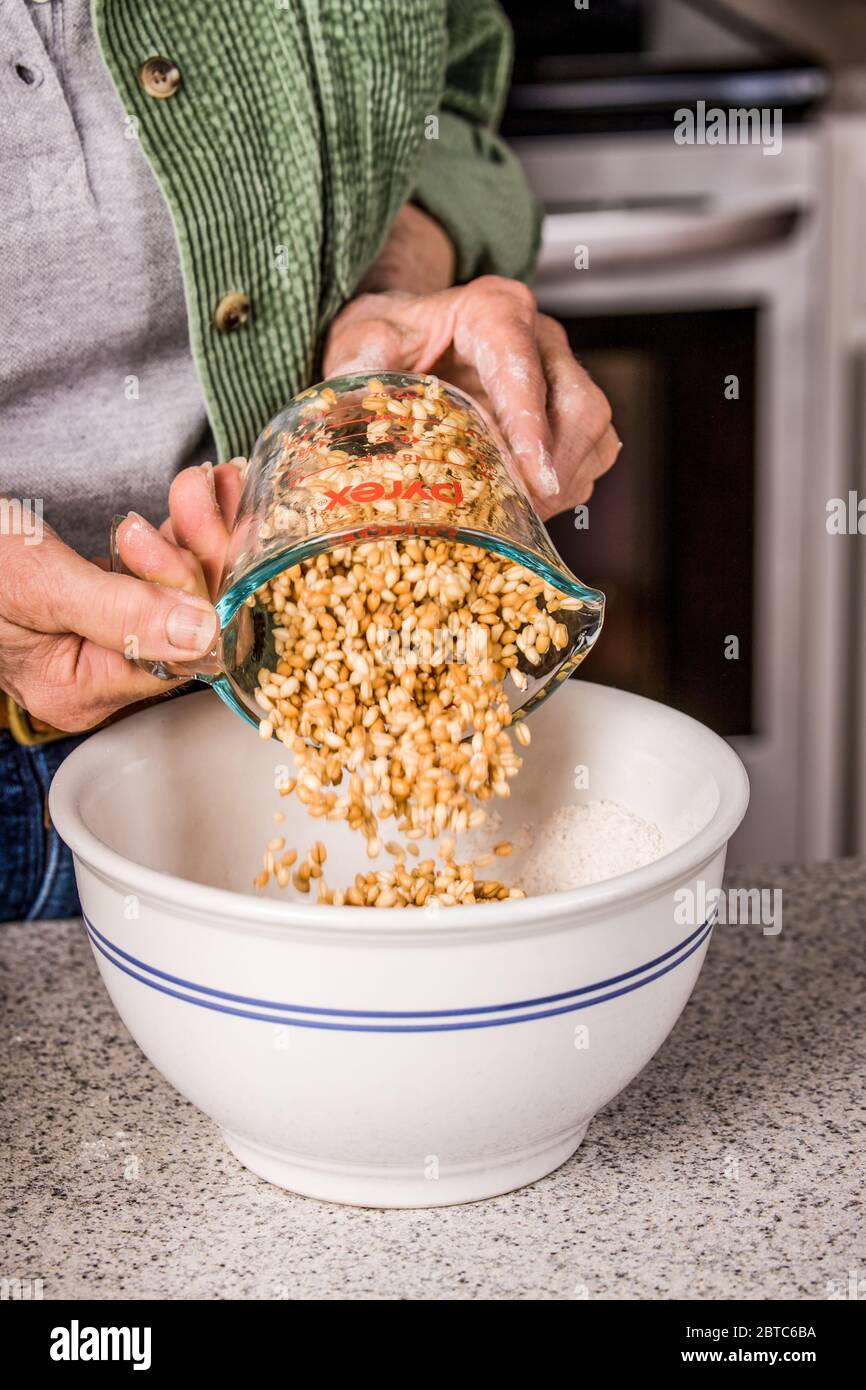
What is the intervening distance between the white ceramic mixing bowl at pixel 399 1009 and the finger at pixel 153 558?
128mm

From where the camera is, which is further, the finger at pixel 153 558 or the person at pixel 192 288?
the person at pixel 192 288

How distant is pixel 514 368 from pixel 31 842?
21.3 inches

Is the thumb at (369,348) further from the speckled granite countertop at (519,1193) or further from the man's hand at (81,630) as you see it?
the speckled granite countertop at (519,1193)

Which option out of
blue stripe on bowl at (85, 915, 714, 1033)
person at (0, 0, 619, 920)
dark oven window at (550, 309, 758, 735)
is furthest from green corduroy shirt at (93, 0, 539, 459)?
dark oven window at (550, 309, 758, 735)

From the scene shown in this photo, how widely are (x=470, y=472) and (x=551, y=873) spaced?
0.30 m

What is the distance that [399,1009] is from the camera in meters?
0.69

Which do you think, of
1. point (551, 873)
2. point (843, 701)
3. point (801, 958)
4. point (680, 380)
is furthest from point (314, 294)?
point (843, 701)

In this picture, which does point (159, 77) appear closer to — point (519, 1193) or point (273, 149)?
point (273, 149)

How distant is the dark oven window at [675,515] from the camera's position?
216cm

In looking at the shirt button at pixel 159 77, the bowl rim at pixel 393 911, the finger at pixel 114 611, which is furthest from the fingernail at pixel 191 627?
the shirt button at pixel 159 77

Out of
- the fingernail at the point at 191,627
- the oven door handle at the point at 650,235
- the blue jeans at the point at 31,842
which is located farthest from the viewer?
the oven door handle at the point at 650,235

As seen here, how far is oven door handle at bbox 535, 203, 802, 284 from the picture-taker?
2.06m
